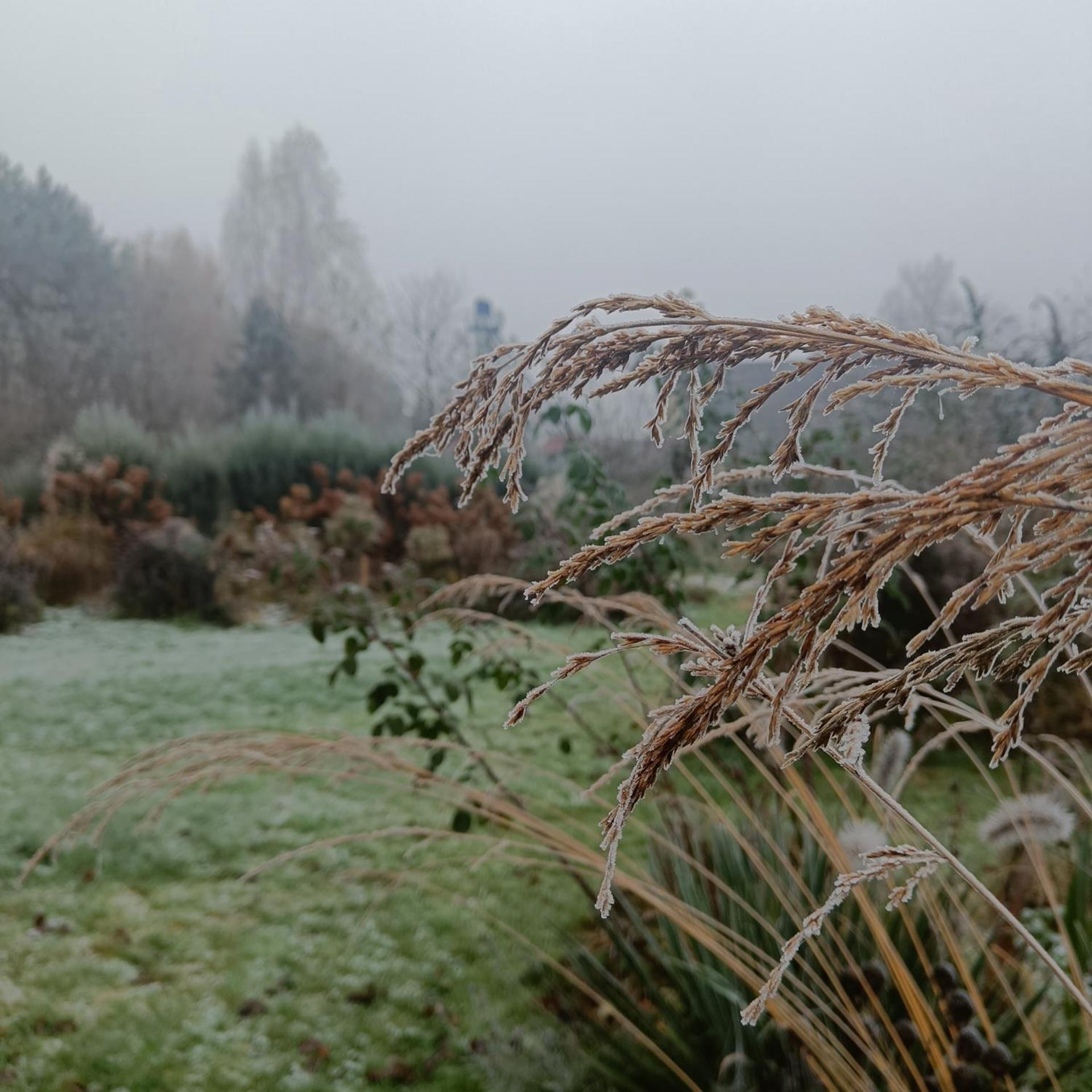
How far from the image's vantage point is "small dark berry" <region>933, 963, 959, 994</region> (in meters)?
1.04

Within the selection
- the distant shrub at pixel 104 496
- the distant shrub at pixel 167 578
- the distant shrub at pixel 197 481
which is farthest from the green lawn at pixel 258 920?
the distant shrub at pixel 197 481

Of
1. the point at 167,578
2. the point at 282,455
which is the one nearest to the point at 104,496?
the point at 167,578

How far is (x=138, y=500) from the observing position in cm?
543

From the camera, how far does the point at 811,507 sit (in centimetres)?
25

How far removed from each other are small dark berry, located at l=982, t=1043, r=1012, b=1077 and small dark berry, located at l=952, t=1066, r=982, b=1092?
0.02 m

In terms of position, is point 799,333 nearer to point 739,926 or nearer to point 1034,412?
point 739,926

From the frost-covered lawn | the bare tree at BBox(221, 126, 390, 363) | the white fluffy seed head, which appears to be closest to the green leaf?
the frost-covered lawn

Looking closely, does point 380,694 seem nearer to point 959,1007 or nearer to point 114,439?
point 959,1007

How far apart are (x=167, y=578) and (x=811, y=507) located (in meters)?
4.91

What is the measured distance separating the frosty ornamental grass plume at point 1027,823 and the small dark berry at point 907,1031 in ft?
0.95

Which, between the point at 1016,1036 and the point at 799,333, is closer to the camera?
the point at 799,333

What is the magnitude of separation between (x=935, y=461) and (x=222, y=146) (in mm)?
7288

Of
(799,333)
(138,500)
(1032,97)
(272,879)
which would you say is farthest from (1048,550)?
(138,500)

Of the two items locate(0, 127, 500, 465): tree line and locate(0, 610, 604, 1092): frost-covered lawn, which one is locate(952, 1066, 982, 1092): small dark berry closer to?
locate(0, 610, 604, 1092): frost-covered lawn
